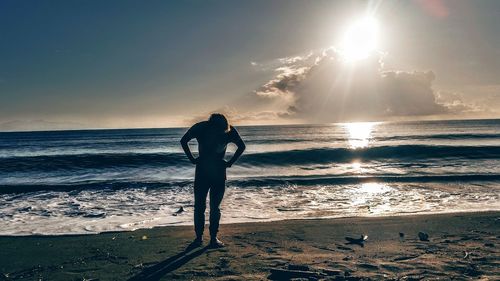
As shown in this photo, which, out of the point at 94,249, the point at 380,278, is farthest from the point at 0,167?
the point at 380,278

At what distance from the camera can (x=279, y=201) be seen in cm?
1093

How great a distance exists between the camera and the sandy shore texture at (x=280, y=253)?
14.5 ft

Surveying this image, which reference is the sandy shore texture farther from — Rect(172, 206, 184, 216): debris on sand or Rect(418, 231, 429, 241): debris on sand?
Rect(172, 206, 184, 216): debris on sand

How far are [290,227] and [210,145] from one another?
2369mm

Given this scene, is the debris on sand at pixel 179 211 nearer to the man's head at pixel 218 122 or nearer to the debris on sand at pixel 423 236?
the man's head at pixel 218 122

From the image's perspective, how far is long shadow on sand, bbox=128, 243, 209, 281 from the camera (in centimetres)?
446

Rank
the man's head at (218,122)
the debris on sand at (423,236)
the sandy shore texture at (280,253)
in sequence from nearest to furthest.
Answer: the sandy shore texture at (280,253)
the man's head at (218,122)
the debris on sand at (423,236)

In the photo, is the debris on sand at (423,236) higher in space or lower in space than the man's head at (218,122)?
lower

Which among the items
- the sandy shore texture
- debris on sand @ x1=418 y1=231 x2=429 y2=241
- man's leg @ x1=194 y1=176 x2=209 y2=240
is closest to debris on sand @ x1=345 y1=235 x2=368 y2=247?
the sandy shore texture

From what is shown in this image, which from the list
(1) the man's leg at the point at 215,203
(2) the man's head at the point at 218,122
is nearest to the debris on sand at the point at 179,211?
(1) the man's leg at the point at 215,203

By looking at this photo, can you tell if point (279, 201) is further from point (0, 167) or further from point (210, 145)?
point (0, 167)

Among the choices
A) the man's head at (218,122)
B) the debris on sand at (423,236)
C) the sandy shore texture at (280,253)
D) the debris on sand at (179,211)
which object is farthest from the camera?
the debris on sand at (179,211)

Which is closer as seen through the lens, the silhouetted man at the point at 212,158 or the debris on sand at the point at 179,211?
the silhouetted man at the point at 212,158

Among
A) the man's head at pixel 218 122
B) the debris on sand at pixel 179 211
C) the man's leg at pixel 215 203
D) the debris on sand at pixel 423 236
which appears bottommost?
the debris on sand at pixel 179 211
